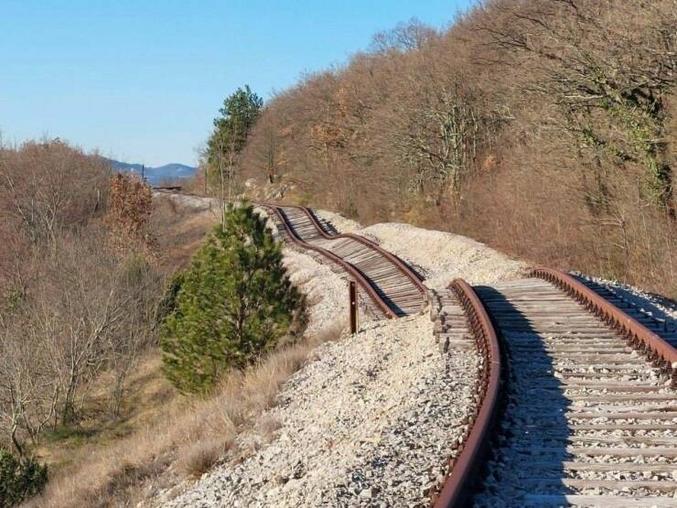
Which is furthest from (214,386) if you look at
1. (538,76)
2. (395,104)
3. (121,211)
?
(121,211)

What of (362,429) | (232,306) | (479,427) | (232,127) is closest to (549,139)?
(232,306)

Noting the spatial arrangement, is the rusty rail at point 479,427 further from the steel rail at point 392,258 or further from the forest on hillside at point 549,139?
the forest on hillside at point 549,139

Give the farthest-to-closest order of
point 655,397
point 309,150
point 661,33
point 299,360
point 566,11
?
point 309,150, point 566,11, point 661,33, point 299,360, point 655,397

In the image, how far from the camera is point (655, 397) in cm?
675

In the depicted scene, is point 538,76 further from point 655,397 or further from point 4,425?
point 4,425

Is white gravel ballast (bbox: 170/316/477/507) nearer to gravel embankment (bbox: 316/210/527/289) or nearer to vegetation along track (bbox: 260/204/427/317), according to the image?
vegetation along track (bbox: 260/204/427/317)

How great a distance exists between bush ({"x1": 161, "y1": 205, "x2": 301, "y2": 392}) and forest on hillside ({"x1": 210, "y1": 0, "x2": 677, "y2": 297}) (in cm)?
689

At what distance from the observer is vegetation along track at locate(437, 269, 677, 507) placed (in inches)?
190

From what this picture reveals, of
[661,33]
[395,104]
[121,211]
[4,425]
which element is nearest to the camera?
[661,33]

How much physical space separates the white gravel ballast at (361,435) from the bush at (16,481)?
5363 millimetres

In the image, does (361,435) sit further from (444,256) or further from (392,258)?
(444,256)

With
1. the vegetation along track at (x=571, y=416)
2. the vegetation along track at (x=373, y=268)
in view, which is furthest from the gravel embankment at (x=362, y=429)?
the vegetation along track at (x=373, y=268)

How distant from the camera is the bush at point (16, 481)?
41.7 ft

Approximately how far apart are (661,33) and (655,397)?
12.6m
